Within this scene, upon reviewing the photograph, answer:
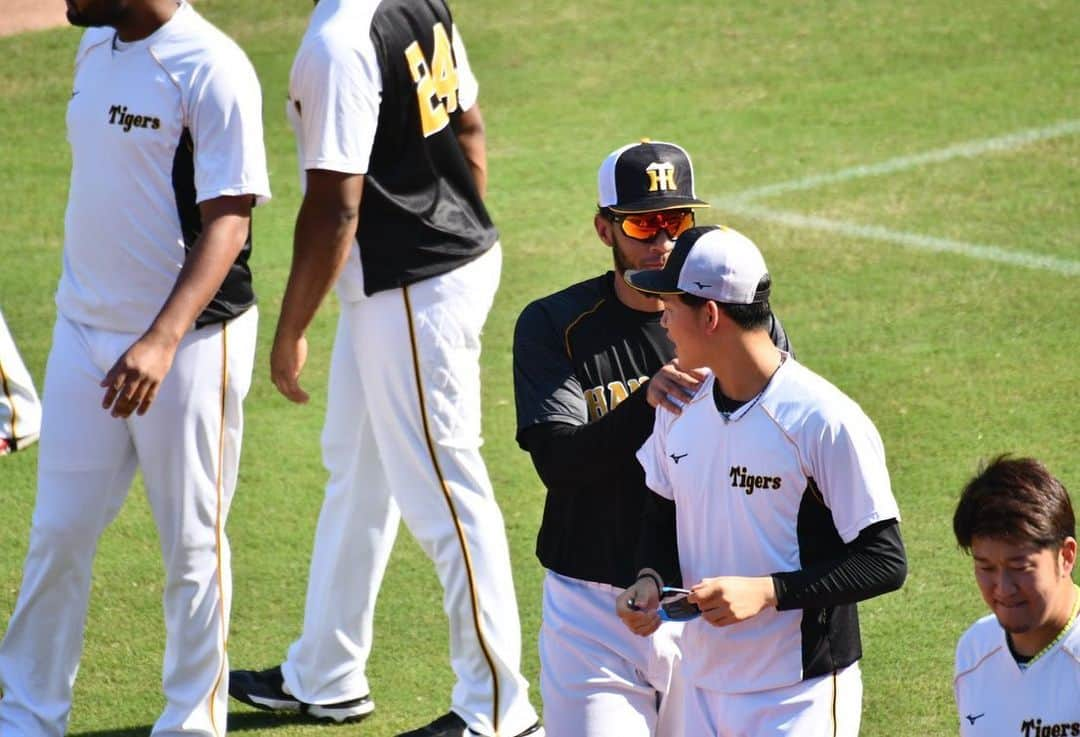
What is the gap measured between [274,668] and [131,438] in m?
1.07

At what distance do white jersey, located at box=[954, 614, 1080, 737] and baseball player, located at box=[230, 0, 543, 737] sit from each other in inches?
76.8

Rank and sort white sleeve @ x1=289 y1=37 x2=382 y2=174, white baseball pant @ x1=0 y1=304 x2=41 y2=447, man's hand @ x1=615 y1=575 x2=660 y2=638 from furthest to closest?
white baseball pant @ x1=0 y1=304 x2=41 y2=447
white sleeve @ x1=289 y1=37 x2=382 y2=174
man's hand @ x1=615 y1=575 x2=660 y2=638

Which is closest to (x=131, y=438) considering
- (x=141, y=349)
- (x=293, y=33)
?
(x=141, y=349)

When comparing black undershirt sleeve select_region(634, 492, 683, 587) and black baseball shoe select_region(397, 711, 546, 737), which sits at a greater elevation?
black undershirt sleeve select_region(634, 492, 683, 587)

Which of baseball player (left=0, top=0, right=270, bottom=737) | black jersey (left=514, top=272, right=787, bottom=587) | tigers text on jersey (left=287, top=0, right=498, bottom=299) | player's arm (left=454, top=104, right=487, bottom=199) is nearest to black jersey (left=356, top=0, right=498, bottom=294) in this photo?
tigers text on jersey (left=287, top=0, right=498, bottom=299)

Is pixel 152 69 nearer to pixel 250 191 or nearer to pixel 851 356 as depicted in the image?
pixel 250 191

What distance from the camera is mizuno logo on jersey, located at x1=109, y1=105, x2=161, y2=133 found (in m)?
4.73

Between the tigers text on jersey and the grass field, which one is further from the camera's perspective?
the grass field

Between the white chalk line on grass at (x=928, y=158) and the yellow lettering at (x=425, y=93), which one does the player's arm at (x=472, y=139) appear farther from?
the white chalk line on grass at (x=928, y=158)

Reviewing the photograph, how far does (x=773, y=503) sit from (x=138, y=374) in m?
1.76

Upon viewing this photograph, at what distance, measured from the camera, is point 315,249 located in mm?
5125

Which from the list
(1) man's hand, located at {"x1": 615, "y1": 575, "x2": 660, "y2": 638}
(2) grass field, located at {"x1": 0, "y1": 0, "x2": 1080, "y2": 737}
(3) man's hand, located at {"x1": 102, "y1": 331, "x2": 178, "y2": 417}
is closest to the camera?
(1) man's hand, located at {"x1": 615, "y1": 575, "x2": 660, "y2": 638}

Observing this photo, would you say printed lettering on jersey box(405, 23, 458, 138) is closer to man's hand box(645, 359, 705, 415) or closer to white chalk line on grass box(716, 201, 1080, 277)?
man's hand box(645, 359, 705, 415)

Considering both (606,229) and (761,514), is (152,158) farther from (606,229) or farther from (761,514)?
(761,514)
